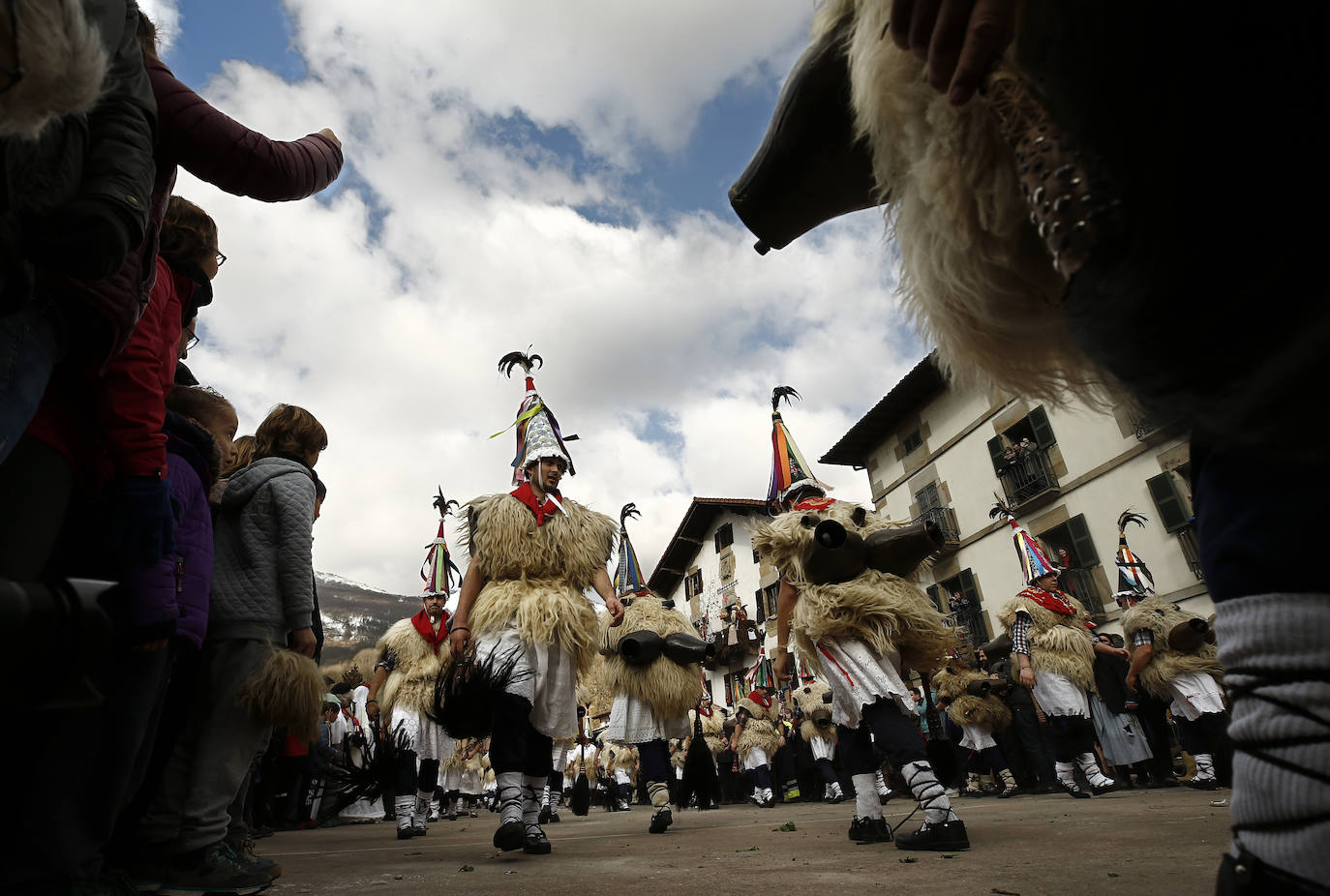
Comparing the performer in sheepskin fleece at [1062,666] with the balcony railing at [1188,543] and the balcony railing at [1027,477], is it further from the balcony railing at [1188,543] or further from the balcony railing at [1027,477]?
the balcony railing at [1027,477]

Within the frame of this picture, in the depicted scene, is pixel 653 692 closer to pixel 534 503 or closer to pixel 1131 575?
pixel 534 503

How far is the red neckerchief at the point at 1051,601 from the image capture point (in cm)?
869

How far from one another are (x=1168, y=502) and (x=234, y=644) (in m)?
18.3

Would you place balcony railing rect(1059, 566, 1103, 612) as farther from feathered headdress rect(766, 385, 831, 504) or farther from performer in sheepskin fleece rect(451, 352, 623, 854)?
performer in sheepskin fleece rect(451, 352, 623, 854)

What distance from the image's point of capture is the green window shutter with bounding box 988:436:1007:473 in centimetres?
2042

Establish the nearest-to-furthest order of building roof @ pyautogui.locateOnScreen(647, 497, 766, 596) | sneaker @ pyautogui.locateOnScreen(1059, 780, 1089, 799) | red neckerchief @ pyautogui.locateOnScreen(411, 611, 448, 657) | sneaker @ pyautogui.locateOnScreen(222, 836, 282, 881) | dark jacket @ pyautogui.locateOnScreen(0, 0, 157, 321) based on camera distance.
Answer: dark jacket @ pyautogui.locateOnScreen(0, 0, 157, 321), sneaker @ pyautogui.locateOnScreen(222, 836, 282, 881), sneaker @ pyautogui.locateOnScreen(1059, 780, 1089, 799), red neckerchief @ pyautogui.locateOnScreen(411, 611, 448, 657), building roof @ pyautogui.locateOnScreen(647, 497, 766, 596)

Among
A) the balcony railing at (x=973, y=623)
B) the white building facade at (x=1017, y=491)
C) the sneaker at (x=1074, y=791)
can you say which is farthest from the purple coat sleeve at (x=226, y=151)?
the balcony railing at (x=973, y=623)

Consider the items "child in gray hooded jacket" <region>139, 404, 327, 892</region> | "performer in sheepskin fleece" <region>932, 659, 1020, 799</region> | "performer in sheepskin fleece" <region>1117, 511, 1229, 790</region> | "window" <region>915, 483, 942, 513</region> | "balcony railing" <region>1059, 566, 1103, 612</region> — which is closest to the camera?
"child in gray hooded jacket" <region>139, 404, 327, 892</region>

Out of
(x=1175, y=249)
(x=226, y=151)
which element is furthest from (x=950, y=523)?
(x=1175, y=249)

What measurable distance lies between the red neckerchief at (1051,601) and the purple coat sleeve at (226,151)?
8.87 metres

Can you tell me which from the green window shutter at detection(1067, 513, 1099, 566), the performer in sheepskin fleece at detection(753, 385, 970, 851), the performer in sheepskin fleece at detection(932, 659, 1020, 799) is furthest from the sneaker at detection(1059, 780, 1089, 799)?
the green window shutter at detection(1067, 513, 1099, 566)

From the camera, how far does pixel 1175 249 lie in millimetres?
685

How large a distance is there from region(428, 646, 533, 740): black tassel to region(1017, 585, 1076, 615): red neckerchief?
6.97 metres

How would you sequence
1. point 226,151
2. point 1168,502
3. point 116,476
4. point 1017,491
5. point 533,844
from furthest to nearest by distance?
point 1017,491, point 1168,502, point 533,844, point 226,151, point 116,476
